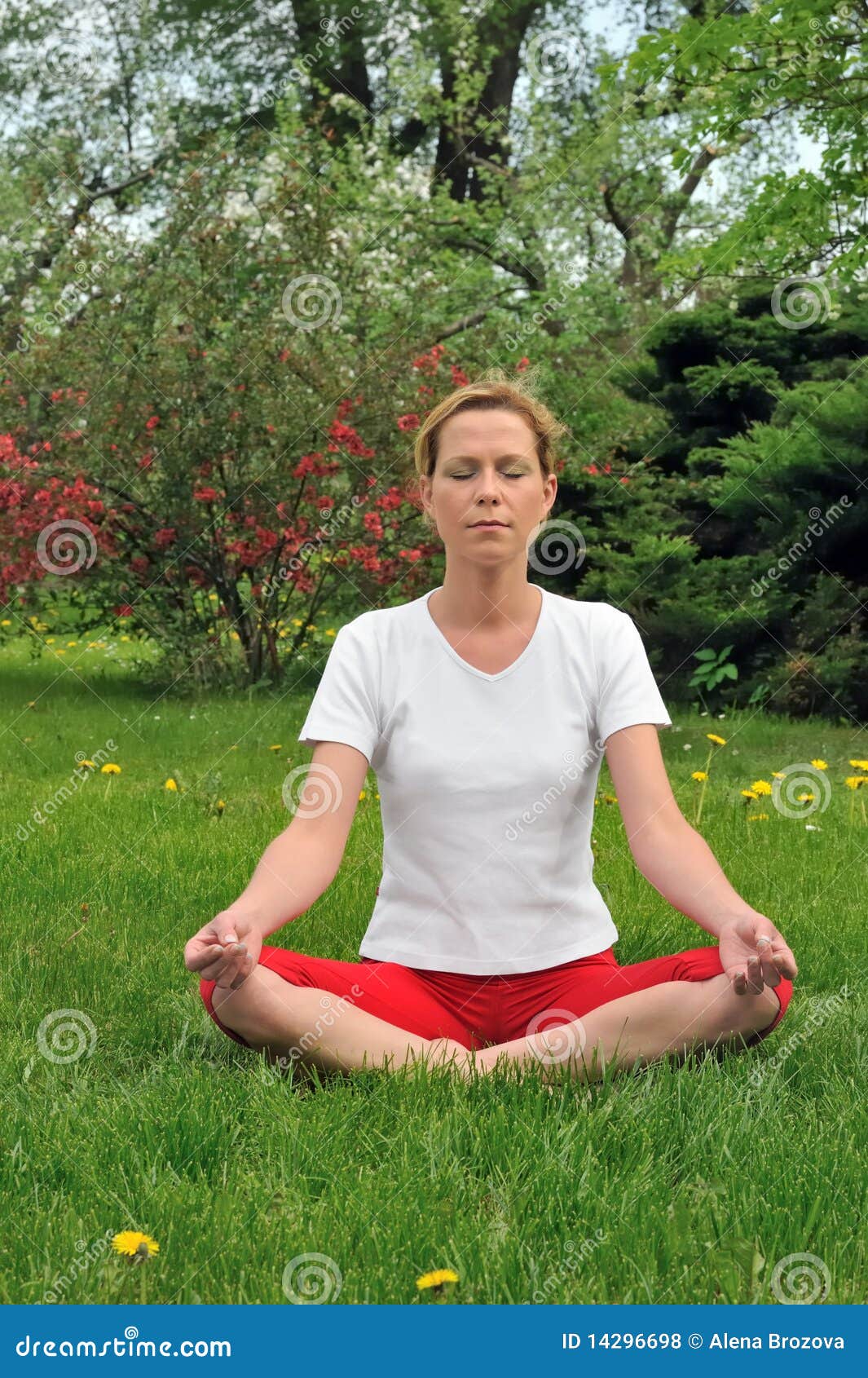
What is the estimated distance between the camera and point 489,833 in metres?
2.83

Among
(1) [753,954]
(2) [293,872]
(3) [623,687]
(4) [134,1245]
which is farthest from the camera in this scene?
(3) [623,687]

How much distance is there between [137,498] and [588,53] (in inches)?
537

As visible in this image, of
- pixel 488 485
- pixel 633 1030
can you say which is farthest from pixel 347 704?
pixel 633 1030

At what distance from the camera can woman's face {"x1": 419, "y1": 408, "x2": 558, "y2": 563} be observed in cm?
282

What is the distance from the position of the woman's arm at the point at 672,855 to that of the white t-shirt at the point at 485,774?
7cm

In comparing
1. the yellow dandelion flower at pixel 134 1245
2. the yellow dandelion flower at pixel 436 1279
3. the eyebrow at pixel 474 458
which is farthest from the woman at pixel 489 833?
the yellow dandelion flower at pixel 436 1279

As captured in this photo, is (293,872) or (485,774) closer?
(293,872)

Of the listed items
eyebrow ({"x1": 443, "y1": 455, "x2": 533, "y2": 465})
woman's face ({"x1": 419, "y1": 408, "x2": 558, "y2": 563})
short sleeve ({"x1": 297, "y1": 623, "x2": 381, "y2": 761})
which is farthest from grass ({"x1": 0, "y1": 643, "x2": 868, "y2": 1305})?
eyebrow ({"x1": 443, "y1": 455, "x2": 533, "y2": 465})

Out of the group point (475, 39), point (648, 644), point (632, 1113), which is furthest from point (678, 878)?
point (475, 39)

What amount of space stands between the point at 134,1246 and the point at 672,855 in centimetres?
130

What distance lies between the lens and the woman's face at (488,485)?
9.25 ft

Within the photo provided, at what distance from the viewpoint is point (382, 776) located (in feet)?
9.78

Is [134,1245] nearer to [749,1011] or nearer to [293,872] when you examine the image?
[293,872]

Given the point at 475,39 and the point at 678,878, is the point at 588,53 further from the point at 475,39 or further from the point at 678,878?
the point at 678,878
